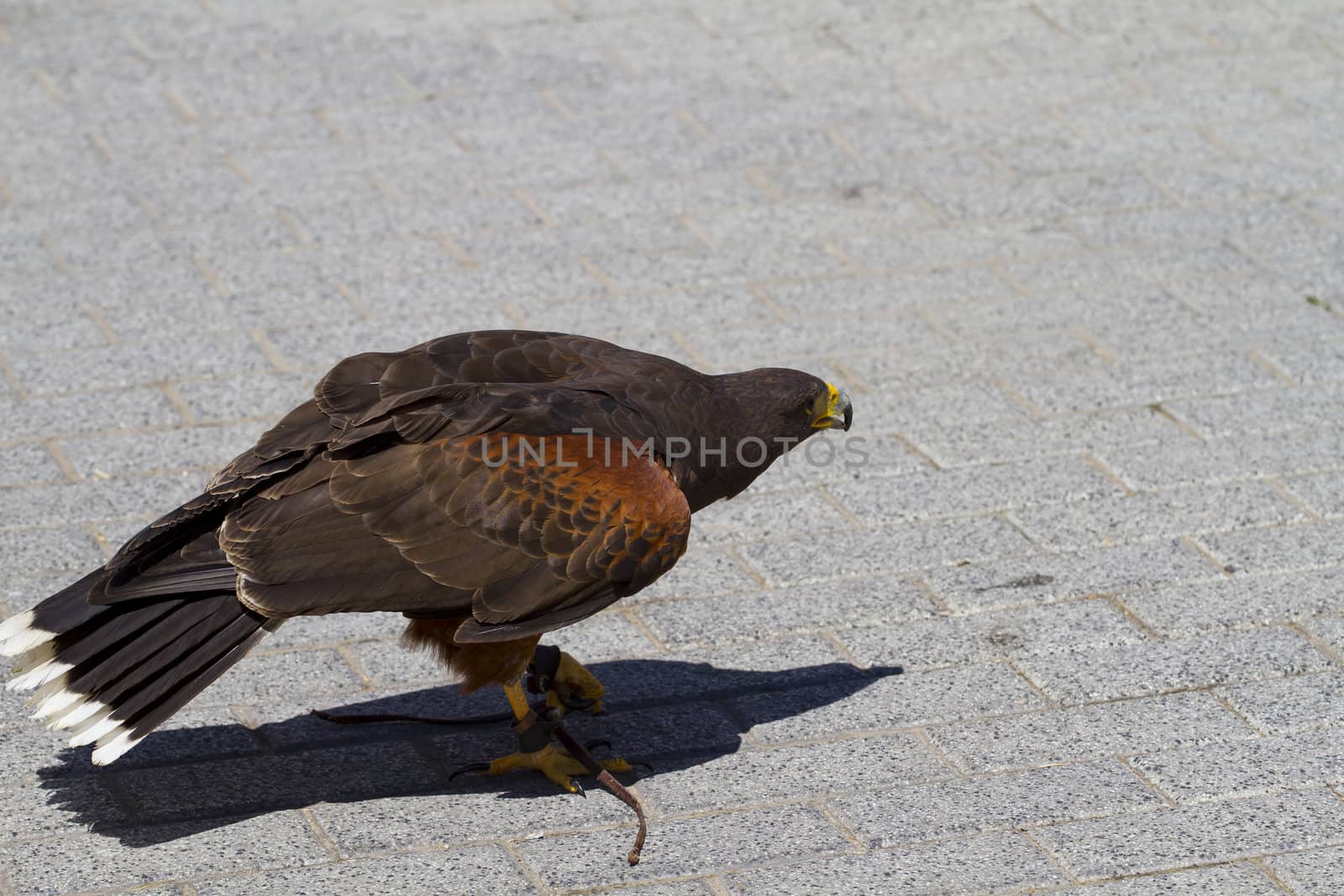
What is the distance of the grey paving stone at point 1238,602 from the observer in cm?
559

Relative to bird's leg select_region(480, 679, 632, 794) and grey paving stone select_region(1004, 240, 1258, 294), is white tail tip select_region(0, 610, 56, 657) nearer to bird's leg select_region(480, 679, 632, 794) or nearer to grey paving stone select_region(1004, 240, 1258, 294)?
bird's leg select_region(480, 679, 632, 794)

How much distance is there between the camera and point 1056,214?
8.46 metres

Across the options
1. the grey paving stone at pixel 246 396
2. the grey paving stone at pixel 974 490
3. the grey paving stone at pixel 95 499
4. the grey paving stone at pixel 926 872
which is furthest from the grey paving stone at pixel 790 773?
the grey paving stone at pixel 246 396

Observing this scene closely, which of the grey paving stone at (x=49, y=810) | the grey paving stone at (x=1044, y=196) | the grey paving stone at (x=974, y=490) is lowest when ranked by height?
the grey paving stone at (x=49, y=810)

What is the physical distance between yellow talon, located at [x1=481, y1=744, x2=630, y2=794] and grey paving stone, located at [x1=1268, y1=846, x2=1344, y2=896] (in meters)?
1.81

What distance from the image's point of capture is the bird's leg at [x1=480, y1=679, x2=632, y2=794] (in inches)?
191

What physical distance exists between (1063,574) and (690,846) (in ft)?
6.51

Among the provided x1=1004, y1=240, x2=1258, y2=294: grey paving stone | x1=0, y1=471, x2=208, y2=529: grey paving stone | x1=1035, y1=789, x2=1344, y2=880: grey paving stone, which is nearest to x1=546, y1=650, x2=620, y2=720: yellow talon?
x1=1035, y1=789, x2=1344, y2=880: grey paving stone

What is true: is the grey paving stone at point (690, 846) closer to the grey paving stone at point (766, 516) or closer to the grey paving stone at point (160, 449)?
the grey paving stone at point (766, 516)

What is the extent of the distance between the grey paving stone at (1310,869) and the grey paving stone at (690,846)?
115cm

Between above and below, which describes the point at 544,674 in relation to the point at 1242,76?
below

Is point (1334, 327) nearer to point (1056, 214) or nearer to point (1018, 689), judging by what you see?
point (1056, 214)

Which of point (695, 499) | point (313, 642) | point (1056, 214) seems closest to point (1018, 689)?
point (695, 499)

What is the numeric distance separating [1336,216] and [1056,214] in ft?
4.71
